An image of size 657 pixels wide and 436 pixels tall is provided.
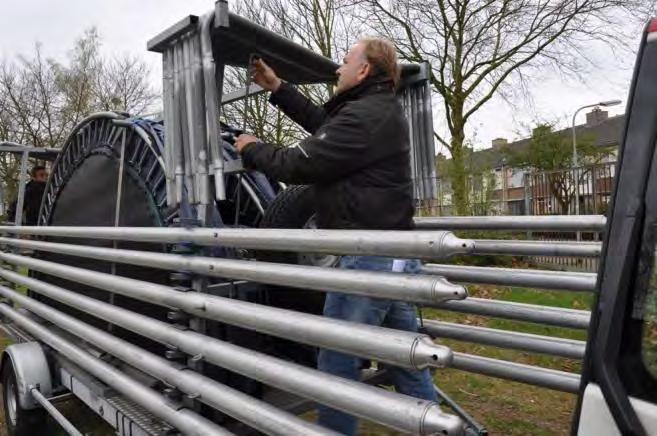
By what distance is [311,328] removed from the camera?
1.83m

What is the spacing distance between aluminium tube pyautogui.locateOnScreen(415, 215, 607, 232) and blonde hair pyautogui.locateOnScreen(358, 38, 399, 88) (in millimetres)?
1073

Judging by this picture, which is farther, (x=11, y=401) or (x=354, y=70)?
(x=11, y=401)

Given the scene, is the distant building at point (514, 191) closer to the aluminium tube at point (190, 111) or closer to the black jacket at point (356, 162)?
the black jacket at point (356, 162)

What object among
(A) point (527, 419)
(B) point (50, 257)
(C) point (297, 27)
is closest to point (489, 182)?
(C) point (297, 27)

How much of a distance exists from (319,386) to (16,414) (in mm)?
3502

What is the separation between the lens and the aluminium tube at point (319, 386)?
57.1 inches

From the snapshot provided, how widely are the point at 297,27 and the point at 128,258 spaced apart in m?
16.9

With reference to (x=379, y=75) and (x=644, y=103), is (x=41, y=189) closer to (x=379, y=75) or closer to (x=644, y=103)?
(x=379, y=75)

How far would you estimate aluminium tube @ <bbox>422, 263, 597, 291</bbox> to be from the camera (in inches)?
117

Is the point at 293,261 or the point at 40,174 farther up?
the point at 40,174

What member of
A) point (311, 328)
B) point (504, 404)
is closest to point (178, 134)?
point (311, 328)

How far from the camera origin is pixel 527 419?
4672 mm

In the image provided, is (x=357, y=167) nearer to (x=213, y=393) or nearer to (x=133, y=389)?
(x=213, y=393)

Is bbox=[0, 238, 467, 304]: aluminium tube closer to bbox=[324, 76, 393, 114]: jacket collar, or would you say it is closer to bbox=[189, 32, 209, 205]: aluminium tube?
bbox=[189, 32, 209, 205]: aluminium tube
